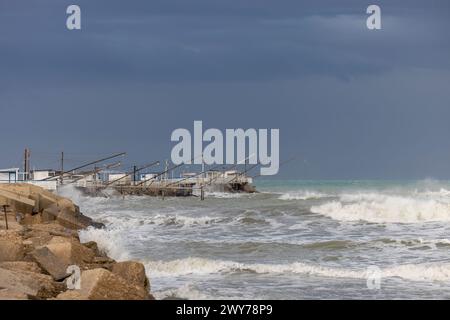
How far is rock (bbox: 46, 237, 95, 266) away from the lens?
11891 mm

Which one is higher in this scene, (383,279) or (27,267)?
(27,267)

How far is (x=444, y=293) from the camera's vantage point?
43.9ft

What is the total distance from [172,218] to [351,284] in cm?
2073

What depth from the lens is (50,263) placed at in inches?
429

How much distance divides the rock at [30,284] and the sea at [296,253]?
7.77ft

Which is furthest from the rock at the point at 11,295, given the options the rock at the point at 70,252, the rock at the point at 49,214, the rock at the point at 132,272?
the rock at the point at 49,214

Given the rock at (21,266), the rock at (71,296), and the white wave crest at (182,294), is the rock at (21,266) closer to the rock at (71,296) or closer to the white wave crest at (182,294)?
the rock at (71,296)

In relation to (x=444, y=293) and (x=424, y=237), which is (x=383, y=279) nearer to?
(x=444, y=293)

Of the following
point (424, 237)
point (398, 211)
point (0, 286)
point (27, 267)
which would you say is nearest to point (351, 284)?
point (27, 267)

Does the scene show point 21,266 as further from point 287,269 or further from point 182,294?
point 287,269

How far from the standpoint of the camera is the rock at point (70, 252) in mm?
11891

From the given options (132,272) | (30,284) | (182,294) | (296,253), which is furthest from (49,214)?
(30,284)
